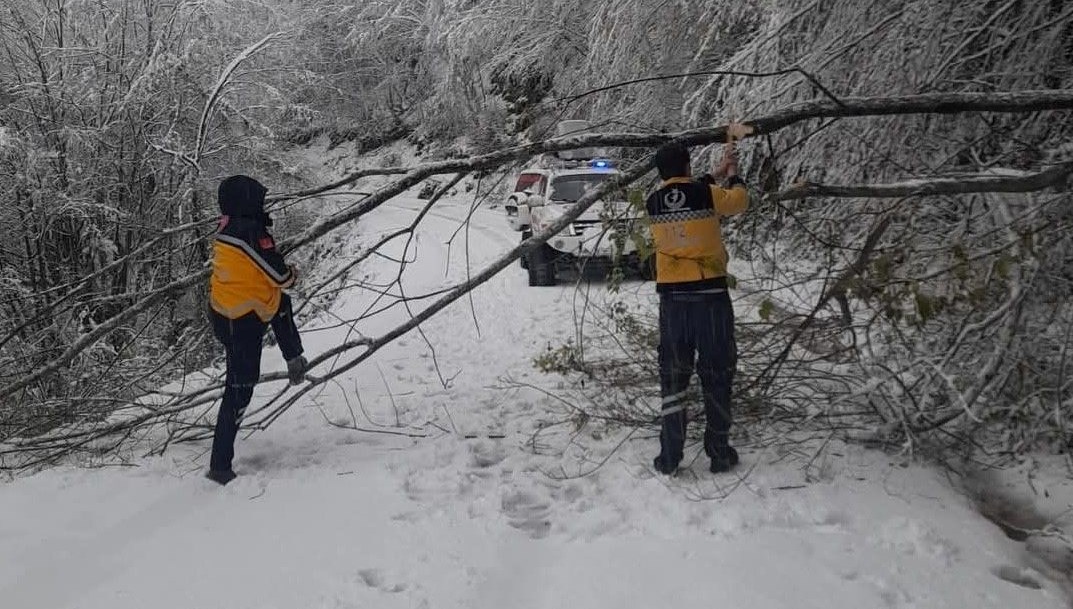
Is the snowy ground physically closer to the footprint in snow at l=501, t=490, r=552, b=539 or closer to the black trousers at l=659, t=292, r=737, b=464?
Result: the footprint in snow at l=501, t=490, r=552, b=539

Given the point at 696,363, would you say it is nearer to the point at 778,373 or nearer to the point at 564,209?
the point at 778,373

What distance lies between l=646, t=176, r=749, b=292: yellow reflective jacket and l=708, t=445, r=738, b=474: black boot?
0.96m

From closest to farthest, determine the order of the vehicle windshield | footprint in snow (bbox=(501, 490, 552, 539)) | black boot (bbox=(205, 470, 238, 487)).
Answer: footprint in snow (bbox=(501, 490, 552, 539)) → black boot (bbox=(205, 470, 238, 487)) → the vehicle windshield

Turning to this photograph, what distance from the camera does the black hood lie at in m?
4.14

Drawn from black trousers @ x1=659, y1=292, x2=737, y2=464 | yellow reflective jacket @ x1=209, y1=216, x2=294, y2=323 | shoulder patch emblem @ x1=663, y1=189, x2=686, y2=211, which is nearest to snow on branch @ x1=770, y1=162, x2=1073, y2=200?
shoulder patch emblem @ x1=663, y1=189, x2=686, y2=211

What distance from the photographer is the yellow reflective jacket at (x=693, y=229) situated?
12.8ft

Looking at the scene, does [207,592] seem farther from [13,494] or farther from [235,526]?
[13,494]

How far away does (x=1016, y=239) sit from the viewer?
3697mm

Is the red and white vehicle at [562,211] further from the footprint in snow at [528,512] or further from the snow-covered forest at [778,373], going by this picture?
the footprint in snow at [528,512]

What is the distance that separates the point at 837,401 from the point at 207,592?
11.2ft

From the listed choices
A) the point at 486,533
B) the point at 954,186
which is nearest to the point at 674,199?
the point at 954,186

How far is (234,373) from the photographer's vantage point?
4.27 metres

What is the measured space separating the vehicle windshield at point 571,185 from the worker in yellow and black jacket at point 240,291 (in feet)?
24.0

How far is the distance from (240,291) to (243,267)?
0.14 meters
